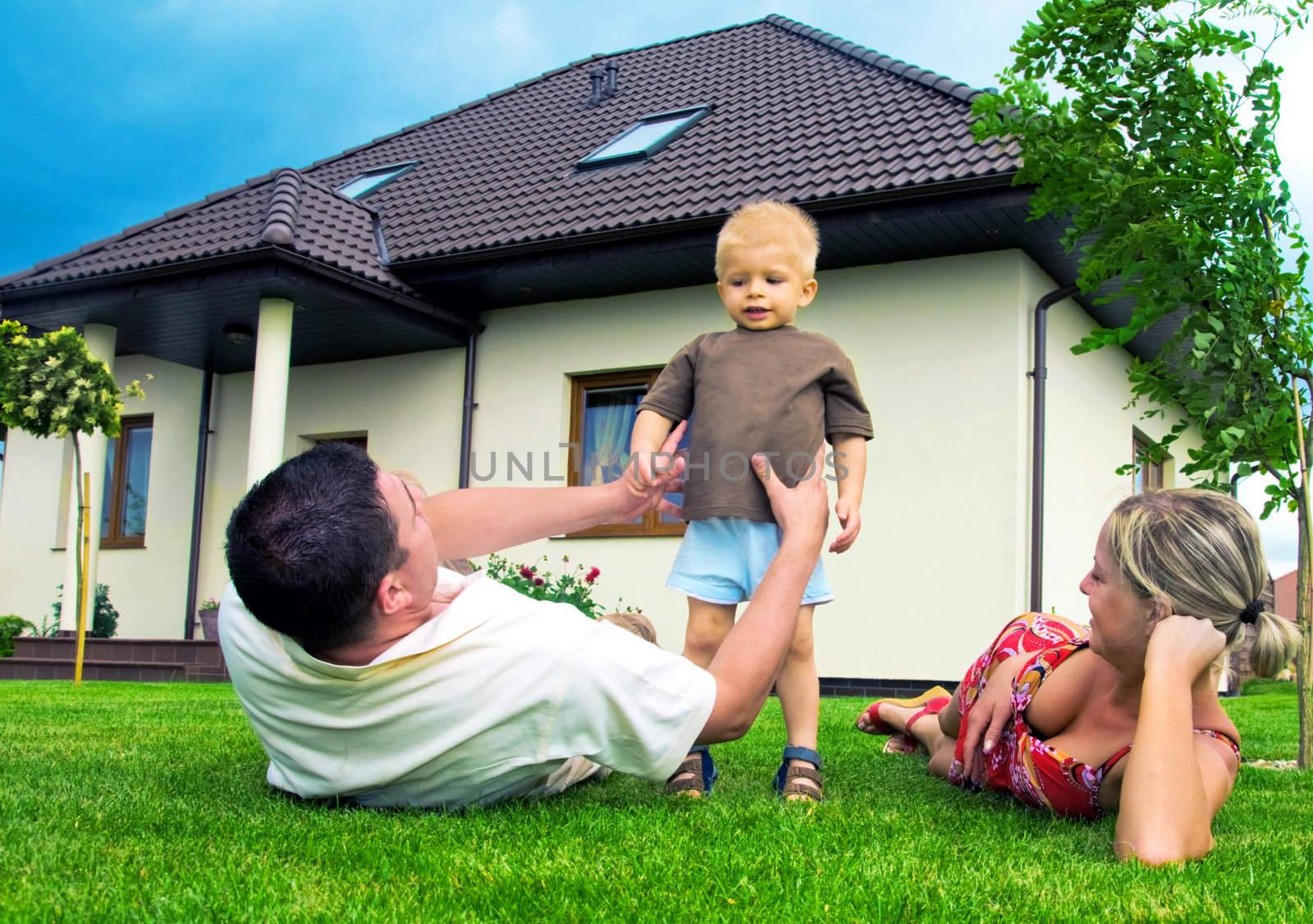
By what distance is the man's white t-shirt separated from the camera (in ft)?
6.84

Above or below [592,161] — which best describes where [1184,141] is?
below

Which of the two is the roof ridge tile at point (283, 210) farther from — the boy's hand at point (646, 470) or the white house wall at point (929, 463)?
the boy's hand at point (646, 470)

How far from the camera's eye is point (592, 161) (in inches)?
444

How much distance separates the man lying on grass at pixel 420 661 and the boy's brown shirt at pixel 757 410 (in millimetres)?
743

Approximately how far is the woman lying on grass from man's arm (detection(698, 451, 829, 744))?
68 cm

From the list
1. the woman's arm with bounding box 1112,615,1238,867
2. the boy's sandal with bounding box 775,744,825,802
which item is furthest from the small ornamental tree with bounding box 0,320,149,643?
the woman's arm with bounding box 1112,615,1238,867

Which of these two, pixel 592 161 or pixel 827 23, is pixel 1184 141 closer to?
pixel 592 161

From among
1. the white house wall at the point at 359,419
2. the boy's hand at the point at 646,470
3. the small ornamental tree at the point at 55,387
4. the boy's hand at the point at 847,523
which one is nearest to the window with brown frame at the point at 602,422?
the white house wall at the point at 359,419

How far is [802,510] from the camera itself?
8.04 feet

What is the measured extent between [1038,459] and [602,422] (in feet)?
13.2

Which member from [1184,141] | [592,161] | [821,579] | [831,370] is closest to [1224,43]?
[1184,141]

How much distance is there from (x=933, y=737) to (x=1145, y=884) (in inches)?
81.2

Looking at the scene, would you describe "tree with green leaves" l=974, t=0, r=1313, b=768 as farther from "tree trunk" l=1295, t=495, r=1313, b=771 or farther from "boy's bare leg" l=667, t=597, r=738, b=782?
"boy's bare leg" l=667, t=597, r=738, b=782

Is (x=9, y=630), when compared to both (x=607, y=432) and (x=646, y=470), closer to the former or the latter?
(x=607, y=432)
